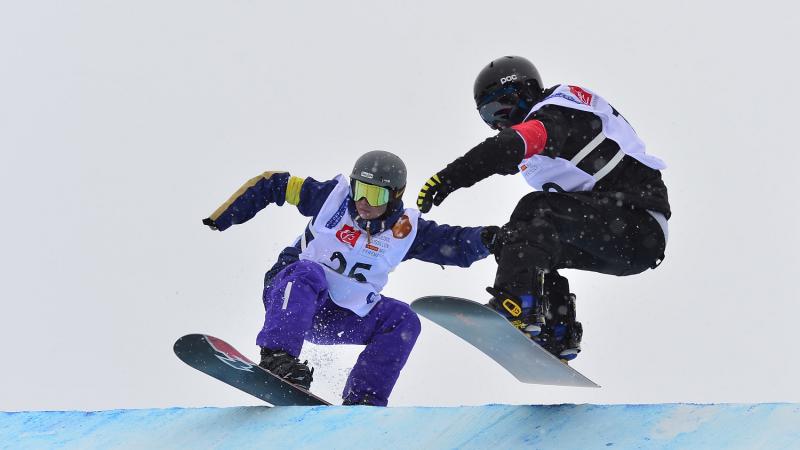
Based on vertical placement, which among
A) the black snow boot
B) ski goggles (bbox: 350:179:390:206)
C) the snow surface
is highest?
ski goggles (bbox: 350:179:390:206)

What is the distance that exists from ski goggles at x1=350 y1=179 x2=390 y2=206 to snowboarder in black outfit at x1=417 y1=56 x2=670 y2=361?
3.02 feet

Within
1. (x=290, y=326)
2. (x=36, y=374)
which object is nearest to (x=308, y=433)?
(x=290, y=326)

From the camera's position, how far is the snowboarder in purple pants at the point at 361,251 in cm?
485

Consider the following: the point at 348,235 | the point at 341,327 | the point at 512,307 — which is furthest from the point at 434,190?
the point at 341,327

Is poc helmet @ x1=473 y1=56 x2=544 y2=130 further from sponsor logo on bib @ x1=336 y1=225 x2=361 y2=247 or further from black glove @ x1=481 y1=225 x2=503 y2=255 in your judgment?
sponsor logo on bib @ x1=336 y1=225 x2=361 y2=247

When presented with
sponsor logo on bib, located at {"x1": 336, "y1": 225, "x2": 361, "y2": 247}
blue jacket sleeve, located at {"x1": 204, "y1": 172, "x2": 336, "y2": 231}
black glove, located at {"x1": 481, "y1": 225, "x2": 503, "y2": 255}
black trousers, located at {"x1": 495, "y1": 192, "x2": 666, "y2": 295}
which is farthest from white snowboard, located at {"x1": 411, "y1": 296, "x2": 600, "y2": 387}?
blue jacket sleeve, located at {"x1": 204, "y1": 172, "x2": 336, "y2": 231}

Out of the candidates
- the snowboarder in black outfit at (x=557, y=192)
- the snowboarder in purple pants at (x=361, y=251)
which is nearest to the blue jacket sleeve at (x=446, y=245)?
the snowboarder in purple pants at (x=361, y=251)

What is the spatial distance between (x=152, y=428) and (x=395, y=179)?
2071 millimetres

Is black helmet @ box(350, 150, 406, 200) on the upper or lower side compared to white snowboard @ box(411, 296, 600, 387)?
upper

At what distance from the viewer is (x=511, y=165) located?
12.1 ft

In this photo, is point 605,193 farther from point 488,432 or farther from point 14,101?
point 14,101

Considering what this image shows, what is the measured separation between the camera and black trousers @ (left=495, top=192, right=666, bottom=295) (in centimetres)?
372

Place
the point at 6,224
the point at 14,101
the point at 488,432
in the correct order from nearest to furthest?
the point at 488,432 < the point at 6,224 < the point at 14,101

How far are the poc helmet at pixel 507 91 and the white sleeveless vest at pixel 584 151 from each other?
14 cm
